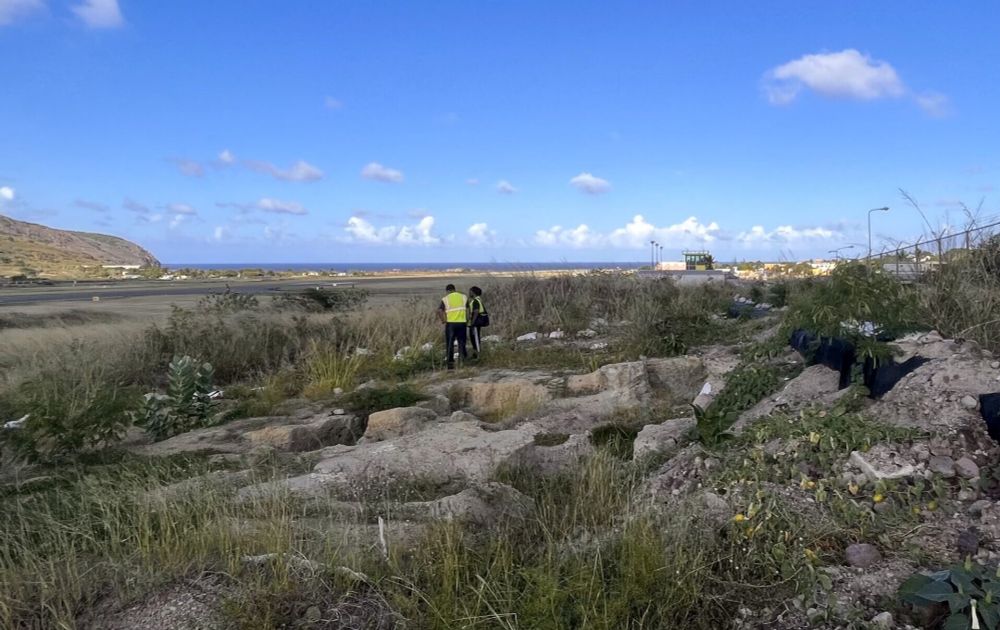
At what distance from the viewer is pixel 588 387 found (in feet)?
31.9

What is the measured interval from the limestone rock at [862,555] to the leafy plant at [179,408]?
7735mm

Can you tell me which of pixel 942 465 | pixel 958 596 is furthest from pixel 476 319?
pixel 958 596

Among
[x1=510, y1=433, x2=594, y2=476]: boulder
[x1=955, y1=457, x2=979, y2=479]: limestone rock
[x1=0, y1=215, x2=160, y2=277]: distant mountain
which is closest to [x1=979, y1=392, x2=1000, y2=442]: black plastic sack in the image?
[x1=955, y1=457, x2=979, y2=479]: limestone rock

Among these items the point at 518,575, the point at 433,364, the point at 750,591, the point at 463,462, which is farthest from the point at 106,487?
the point at 433,364

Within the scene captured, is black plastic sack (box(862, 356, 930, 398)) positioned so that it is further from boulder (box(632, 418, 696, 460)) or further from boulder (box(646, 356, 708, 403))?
boulder (box(646, 356, 708, 403))

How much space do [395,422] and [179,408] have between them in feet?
9.56

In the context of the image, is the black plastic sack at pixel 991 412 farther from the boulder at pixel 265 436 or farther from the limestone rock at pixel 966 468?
the boulder at pixel 265 436

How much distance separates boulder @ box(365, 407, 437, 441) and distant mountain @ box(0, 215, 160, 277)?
2693 inches

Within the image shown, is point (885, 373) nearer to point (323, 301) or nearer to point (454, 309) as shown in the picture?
point (454, 309)

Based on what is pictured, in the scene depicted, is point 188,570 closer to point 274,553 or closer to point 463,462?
point 274,553

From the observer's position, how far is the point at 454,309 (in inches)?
492

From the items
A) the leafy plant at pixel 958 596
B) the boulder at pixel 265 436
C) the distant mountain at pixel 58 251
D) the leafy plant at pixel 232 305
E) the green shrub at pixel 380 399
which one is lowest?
the boulder at pixel 265 436

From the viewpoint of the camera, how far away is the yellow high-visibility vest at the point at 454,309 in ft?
41.0

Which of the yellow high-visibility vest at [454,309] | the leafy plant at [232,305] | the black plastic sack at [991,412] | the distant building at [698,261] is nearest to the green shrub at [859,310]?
the black plastic sack at [991,412]
